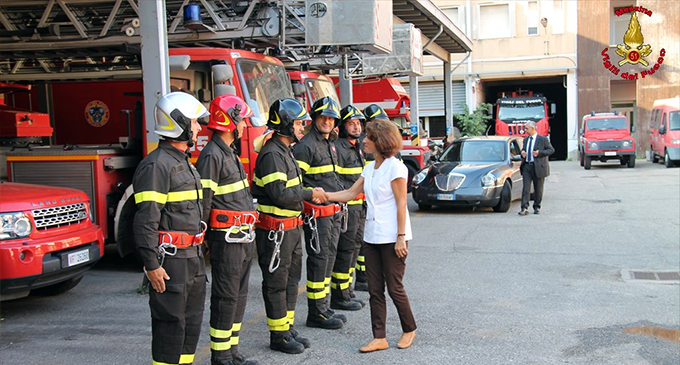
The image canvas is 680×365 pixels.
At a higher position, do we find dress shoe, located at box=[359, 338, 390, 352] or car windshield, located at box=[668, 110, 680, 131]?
car windshield, located at box=[668, 110, 680, 131]

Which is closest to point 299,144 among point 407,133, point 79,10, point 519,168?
point 79,10

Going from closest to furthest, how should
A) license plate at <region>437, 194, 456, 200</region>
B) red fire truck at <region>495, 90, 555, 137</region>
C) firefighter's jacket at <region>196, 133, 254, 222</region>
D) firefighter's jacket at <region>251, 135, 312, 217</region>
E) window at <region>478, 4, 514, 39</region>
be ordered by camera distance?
1. firefighter's jacket at <region>196, 133, 254, 222</region>
2. firefighter's jacket at <region>251, 135, 312, 217</region>
3. license plate at <region>437, 194, 456, 200</region>
4. red fire truck at <region>495, 90, 555, 137</region>
5. window at <region>478, 4, 514, 39</region>

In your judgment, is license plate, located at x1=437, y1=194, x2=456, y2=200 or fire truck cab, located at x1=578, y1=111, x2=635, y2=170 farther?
fire truck cab, located at x1=578, y1=111, x2=635, y2=170

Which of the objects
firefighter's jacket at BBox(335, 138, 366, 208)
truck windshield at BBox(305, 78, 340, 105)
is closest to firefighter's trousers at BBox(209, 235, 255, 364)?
firefighter's jacket at BBox(335, 138, 366, 208)

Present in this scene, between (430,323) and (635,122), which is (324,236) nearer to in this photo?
(430,323)

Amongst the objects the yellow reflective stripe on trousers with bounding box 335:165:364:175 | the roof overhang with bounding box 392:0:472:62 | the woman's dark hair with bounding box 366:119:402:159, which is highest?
the roof overhang with bounding box 392:0:472:62

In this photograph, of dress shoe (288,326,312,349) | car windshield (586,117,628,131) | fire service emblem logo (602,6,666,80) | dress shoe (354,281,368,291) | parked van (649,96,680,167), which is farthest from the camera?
fire service emblem logo (602,6,666,80)

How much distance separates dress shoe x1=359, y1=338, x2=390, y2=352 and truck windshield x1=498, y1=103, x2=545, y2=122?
2761 centimetres

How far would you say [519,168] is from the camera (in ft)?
52.1

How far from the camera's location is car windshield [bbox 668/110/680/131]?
2567 cm

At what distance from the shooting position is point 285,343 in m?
5.79

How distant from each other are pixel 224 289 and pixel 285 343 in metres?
0.93

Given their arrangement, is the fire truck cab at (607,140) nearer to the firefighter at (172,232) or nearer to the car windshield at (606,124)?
the car windshield at (606,124)

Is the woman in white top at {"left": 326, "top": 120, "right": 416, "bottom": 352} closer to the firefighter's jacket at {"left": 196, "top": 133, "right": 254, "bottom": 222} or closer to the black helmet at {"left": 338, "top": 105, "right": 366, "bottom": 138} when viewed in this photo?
the firefighter's jacket at {"left": 196, "top": 133, "right": 254, "bottom": 222}
